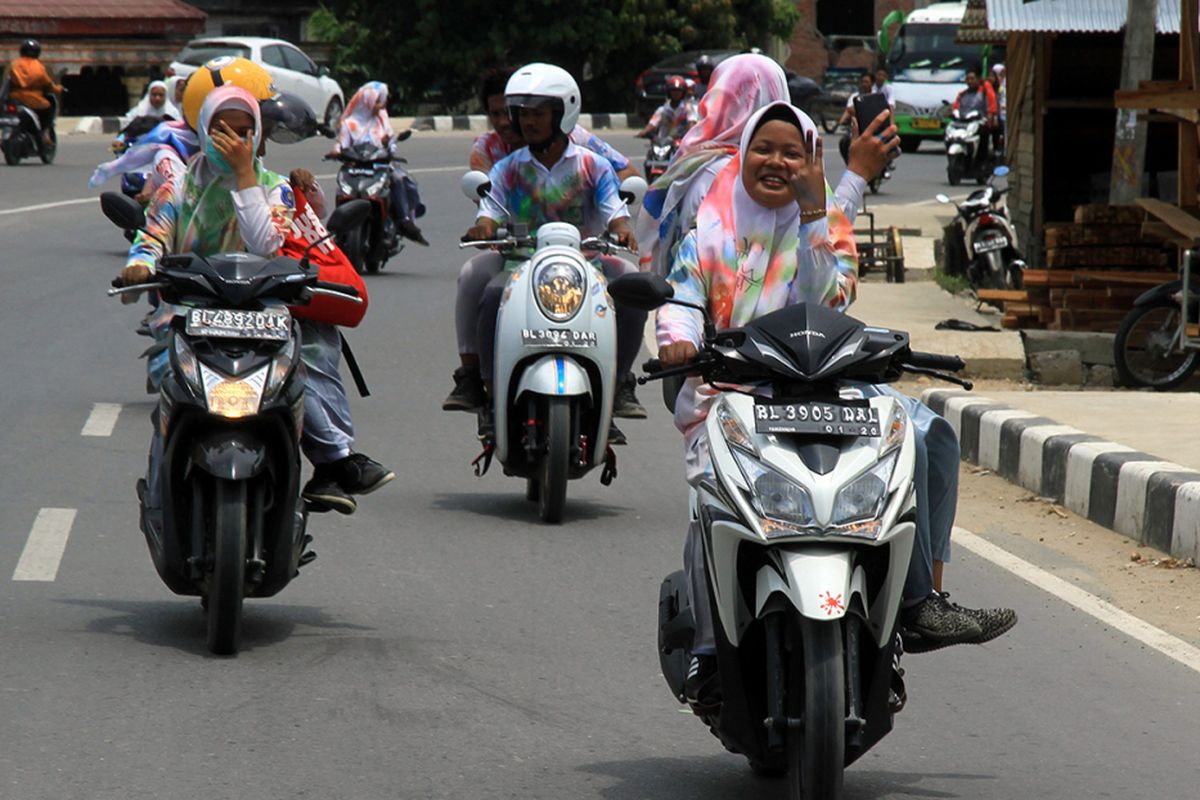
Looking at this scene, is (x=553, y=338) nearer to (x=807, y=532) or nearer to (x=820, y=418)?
(x=820, y=418)

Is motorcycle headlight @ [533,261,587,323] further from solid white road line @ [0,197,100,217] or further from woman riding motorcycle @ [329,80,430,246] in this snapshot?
solid white road line @ [0,197,100,217]

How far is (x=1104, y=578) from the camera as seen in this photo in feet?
27.1

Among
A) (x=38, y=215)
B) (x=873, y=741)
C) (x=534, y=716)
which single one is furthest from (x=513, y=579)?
(x=38, y=215)

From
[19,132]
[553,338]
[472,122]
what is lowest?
[472,122]

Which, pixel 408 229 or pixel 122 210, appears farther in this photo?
pixel 408 229

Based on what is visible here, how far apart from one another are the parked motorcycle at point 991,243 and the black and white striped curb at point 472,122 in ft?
75.8

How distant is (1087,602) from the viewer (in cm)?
775

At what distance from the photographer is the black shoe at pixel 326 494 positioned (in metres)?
7.25

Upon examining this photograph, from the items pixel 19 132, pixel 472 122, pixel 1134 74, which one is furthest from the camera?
pixel 472 122

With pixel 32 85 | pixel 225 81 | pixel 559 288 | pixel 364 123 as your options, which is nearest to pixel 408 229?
pixel 364 123

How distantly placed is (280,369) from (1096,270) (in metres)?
10.2

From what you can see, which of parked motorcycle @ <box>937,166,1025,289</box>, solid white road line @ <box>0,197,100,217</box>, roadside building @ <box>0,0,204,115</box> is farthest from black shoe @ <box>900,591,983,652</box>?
roadside building @ <box>0,0,204,115</box>

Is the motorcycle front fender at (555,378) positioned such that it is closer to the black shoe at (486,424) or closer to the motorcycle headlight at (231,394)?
the black shoe at (486,424)

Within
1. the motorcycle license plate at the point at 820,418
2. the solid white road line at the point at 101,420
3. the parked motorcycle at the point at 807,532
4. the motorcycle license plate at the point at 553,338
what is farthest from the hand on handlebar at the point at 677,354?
the solid white road line at the point at 101,420
